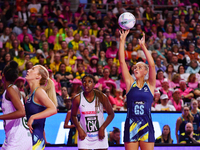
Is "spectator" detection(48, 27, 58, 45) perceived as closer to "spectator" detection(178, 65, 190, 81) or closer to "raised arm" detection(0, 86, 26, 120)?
"spectator" detection(178, 65, 190, 81)

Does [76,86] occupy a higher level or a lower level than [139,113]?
lower

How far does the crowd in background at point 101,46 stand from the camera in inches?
346

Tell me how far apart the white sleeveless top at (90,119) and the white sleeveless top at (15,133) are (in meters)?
0.91

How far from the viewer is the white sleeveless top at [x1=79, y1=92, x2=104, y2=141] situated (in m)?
4.44

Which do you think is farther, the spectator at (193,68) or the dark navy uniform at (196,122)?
the spectator at (193,68)

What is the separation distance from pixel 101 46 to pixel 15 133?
7.60 m

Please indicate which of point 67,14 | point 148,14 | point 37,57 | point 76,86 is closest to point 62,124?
point 76,86

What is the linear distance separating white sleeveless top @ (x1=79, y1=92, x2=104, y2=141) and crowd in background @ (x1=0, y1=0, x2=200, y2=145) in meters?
3.41

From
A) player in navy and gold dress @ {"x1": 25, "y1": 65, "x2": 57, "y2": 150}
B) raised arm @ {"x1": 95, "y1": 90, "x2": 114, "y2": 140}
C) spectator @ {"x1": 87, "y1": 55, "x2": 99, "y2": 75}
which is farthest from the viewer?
spectator @ {"x1": 87, "y1": 55, "x2": 99, "y2": 75}

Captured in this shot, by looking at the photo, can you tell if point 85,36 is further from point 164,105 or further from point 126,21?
point 126,21

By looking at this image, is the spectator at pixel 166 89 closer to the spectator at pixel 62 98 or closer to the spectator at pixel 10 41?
the spectator at pixel 62 98

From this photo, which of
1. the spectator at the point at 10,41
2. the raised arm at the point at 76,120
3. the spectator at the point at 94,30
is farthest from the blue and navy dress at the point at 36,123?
the spectator at the point at 94,30

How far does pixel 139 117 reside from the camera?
14.2 ft

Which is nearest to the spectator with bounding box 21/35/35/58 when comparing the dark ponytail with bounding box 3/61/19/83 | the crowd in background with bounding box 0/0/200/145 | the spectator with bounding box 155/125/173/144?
the crowd in background with bounding box 0/0/200/145
